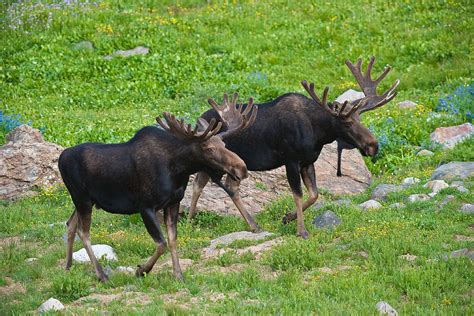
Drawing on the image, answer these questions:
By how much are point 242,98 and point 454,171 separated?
7095 mm

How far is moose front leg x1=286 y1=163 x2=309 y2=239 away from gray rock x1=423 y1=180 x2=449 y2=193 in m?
2.72

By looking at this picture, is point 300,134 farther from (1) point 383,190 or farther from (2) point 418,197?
(1) point 383,190

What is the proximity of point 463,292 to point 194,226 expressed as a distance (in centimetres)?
490

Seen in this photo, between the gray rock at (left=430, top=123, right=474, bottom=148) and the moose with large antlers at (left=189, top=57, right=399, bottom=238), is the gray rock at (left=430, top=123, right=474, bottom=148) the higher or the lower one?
A: the lower one

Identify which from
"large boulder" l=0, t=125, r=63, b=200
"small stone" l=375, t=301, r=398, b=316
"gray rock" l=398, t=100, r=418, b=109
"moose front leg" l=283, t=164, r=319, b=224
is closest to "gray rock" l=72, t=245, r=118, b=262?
"moose front leg" l=283, t=164, r=319, b=224

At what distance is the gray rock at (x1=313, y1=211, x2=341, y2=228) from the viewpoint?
13047mm

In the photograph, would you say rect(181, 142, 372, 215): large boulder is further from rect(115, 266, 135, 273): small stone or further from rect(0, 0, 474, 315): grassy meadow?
rect(115, 266, 135, 273): small stone

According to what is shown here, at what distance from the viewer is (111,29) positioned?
2567 centimetres

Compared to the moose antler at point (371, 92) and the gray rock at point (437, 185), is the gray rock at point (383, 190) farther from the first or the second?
the moose antler at point (371, 92)

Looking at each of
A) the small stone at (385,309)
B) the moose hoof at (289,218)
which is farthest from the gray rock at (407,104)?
the small stone at (385,309)

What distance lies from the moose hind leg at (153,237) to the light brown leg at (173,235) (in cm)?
14

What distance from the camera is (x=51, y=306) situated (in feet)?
32.7

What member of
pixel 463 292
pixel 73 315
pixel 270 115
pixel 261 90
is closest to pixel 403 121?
pixel 261 90

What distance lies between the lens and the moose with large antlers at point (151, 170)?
10758 mm
